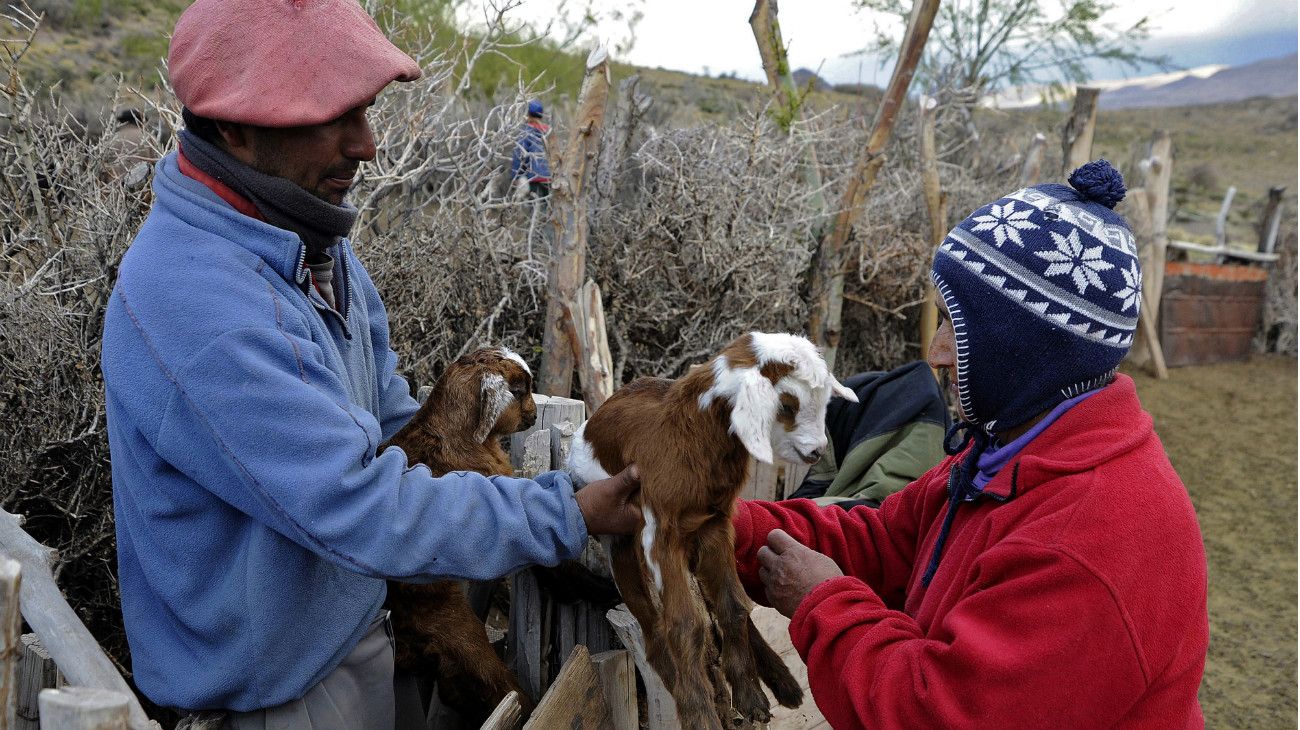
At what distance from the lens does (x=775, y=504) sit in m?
2.78

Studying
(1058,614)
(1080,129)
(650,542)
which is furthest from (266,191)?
(1080,129)

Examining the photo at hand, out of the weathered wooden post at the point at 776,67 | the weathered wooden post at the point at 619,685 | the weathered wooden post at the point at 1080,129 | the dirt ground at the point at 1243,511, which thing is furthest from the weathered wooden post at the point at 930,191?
the weathered wooden post at the point at 619,685

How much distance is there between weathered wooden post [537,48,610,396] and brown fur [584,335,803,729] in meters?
2.31

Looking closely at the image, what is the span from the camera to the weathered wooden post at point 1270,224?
14.8m

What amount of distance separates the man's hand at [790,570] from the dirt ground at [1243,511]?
4.92m

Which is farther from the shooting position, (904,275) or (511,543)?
(904,275)

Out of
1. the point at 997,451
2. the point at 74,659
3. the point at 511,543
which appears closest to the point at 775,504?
the point at 997,451

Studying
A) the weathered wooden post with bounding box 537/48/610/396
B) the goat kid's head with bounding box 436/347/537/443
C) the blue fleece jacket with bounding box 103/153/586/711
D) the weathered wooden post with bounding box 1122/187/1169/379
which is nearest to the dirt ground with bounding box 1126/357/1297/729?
the weathered wooden post with bounding box 1122/187/1169/379

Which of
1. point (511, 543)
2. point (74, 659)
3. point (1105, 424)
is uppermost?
point (1105, 424)

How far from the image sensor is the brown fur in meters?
2.16

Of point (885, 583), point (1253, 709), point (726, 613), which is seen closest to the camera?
point (726, 613)

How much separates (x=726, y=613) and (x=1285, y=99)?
8295cm

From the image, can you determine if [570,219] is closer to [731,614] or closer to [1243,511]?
[731,614]

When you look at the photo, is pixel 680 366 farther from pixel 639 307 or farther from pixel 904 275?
pixel 904 275
